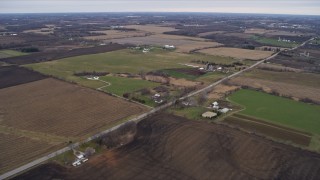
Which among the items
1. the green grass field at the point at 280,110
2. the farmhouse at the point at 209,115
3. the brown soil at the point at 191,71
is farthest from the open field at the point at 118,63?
the farmhouse at the point at 209,115

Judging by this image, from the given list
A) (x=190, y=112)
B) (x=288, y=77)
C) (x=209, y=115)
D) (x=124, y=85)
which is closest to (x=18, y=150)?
(x=190, y=112)

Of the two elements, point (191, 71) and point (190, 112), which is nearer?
point (190, 112)

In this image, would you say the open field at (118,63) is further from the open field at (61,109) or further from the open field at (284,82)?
the open field at (284,82)

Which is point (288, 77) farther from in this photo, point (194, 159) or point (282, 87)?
point (194, 159)

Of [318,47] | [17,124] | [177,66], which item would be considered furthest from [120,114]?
[318,47]

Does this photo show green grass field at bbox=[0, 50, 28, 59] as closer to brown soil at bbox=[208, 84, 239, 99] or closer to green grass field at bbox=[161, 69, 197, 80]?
green grass field at bbox=[161, 69, 197, 80]

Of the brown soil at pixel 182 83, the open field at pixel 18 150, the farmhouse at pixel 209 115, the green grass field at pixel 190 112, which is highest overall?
the brown soil at pixel 182 83
